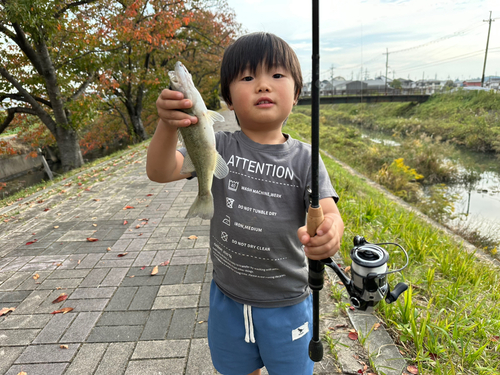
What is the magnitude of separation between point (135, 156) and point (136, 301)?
918 centimetres

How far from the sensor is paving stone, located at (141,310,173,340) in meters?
Answer: 2.76

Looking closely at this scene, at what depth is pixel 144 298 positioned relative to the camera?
10.9 feet

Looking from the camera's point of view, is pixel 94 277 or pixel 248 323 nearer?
pixel 248 323

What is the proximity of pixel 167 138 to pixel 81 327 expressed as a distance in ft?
8.39

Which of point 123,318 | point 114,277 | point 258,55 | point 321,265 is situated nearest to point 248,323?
point 321,265

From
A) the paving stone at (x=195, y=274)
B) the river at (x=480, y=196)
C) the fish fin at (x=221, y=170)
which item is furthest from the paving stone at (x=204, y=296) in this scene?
the river at (x=480, y=196)

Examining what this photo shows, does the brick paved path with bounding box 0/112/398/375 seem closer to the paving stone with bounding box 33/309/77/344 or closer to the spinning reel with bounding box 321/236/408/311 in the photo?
the paving stone with bounding box 33/309/77/344

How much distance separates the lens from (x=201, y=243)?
4547mm

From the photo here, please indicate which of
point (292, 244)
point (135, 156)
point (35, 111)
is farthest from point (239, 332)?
point (35, 111)

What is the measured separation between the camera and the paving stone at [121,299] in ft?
A: 10.5

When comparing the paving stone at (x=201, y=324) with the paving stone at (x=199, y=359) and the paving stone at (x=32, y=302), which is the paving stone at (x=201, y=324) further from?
the paving stone at (x=32, y=302)

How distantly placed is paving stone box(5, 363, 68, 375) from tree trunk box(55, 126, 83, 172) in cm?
1031

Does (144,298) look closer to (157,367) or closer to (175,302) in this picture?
(175,302)

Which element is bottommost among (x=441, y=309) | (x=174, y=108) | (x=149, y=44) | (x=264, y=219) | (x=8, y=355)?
(x=8, y=355)
